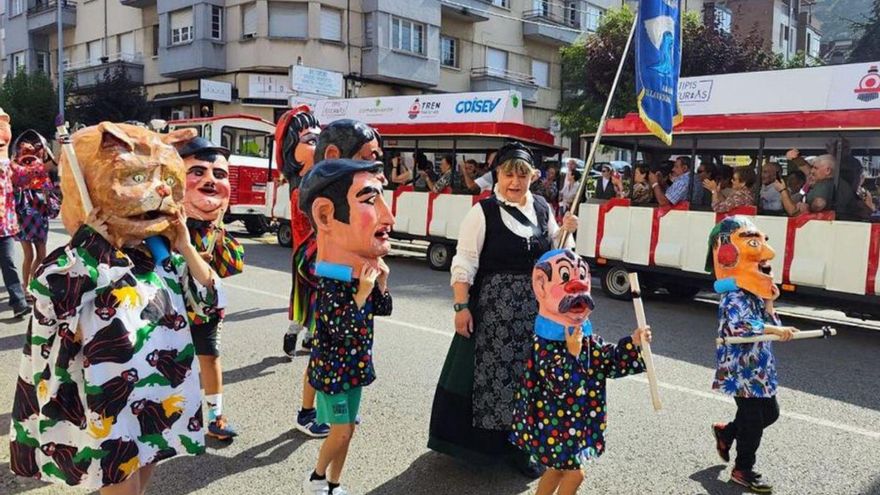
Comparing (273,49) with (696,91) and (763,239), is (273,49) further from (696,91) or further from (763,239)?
(763,239)

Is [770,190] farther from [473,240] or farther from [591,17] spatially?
[591,17]

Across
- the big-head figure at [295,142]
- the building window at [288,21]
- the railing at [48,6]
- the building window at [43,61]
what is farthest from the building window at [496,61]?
the big-head figure at [295,142]

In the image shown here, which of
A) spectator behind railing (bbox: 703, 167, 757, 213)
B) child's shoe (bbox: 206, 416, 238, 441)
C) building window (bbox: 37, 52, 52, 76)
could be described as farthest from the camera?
building window (bbox: 37, 52, 52, 76)

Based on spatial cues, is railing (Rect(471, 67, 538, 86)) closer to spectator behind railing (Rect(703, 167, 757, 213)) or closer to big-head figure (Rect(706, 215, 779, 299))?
spectator behind railing (Rect(703, 167, 757, 213))

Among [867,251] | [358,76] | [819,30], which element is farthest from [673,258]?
[819,30]

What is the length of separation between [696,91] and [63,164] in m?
8.25

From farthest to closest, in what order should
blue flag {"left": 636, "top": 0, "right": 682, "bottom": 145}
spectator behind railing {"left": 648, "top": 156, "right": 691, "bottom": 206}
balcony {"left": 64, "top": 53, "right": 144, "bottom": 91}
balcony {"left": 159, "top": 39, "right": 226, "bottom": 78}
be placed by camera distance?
balcony {"left": 64, "top": 53, "right": 144, "bottom": 91} → balcony {"left": 159, "top": 39, "right": 226, "bottom": 78} → spectator behind railing {"left": 648, "top": 156, "right": 691, "bottom": 206} → blue flag {"left": 636, "top": 0, "right": 682, "bottom": 145}

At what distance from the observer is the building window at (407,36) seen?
2766cm

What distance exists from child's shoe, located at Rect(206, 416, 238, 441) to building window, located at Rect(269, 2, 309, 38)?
78.1ft

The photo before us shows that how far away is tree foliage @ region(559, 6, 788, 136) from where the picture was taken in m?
21.1

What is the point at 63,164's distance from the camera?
8.23 feet

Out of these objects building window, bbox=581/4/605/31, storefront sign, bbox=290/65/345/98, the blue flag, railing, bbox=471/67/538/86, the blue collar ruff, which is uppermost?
building window, bbox=581/4/605/31

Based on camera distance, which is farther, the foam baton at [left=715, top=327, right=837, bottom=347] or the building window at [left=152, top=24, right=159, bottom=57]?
the building window at [left=152, top=24, right=159, bottom=57]

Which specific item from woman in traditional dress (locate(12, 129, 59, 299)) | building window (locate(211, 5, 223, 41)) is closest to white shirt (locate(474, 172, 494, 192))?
woman in traditional dress (locate(12, 129, 59, 299))
